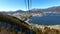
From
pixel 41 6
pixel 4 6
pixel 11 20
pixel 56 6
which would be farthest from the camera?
pixel 56 6

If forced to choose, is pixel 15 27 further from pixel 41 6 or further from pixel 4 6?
pixel 41 6

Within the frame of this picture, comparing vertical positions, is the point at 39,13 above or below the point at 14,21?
below

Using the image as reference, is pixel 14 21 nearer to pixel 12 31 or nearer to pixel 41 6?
pixel 12 31

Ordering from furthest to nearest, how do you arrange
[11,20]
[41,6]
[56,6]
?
[56,6], [41,6], [11,20]

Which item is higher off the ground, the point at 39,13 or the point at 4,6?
the point at 4,6

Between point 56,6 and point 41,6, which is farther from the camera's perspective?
point 56,6

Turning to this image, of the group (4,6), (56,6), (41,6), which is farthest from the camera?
(56,6)

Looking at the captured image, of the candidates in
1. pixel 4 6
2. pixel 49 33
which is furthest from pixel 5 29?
pixel 4 6

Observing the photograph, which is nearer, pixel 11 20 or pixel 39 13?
pixel 11 20

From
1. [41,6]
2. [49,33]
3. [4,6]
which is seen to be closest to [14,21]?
[49,33]
